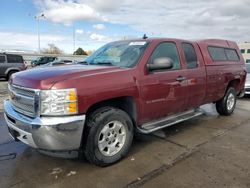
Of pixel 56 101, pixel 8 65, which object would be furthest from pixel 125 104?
pixel 8 65

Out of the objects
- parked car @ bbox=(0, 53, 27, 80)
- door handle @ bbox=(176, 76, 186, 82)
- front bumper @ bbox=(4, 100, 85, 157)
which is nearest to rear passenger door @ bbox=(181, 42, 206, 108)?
door handle @ bbox=(176, 76, 186, 82)

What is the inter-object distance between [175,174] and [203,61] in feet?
9.23

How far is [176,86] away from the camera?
4492mm

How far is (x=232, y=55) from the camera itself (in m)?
6.89

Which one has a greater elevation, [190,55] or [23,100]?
[190,55]

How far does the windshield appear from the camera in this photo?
4.11m

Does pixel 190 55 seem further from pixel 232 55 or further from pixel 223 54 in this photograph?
pixel 232 55

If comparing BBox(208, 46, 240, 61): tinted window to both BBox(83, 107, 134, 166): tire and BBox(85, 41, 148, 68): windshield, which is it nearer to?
BBox(85, 41, 148, 68): windshield

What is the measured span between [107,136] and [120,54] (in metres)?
1.51

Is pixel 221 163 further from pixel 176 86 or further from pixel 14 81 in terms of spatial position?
pixel 14 81

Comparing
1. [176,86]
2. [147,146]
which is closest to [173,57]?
[176,86]

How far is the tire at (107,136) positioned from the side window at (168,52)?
1.24 m

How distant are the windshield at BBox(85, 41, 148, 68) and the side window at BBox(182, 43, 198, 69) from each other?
1075 millimetres

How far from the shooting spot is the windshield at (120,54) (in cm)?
411
